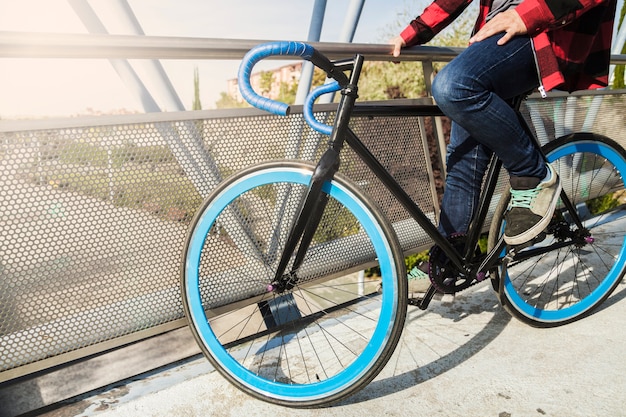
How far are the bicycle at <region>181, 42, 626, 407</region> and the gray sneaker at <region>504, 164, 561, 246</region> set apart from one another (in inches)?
6.3

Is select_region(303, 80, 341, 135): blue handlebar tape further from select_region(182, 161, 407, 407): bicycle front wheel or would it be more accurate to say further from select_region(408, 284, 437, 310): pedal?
select_region(408, 284, 437, 310): pedal

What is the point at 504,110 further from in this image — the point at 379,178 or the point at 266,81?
the point at 266,81

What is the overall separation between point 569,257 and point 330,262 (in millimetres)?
1631

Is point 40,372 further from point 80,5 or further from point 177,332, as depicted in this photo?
point 80,5

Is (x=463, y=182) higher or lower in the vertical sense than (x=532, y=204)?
higher

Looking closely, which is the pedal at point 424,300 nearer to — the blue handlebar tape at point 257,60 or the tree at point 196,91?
the blue handlebar tape at point 257,60

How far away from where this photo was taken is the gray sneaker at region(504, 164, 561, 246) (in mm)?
2061

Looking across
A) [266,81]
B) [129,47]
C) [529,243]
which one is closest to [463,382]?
[529,243]

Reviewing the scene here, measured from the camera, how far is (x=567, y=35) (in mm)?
1916

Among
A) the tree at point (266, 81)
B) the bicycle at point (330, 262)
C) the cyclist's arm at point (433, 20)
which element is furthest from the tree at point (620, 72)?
the tree at point (266, 81)

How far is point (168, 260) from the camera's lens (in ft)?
7.19

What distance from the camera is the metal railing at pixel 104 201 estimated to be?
187cm

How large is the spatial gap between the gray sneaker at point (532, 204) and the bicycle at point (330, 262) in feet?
0.53

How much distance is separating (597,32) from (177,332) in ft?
7.31
